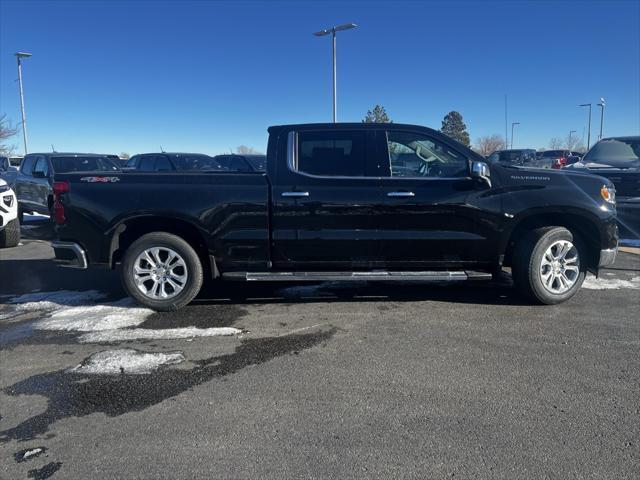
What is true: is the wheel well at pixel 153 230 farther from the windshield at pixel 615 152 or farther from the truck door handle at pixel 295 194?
the windshield at pixel 615 152

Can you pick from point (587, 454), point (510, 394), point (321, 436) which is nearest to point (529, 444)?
point (587, 454)

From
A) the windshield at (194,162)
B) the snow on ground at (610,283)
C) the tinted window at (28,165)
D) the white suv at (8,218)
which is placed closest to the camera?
the snow on ground at (610,283)

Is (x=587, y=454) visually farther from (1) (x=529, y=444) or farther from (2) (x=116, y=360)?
(2) (x=116, y=360)

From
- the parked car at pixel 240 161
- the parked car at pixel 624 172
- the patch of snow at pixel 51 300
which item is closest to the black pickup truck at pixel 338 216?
the patch of snow at pixel 51 300

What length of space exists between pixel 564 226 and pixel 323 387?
3.41 metres

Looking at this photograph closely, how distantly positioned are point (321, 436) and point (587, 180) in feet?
13.3

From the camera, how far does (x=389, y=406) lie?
3117mm

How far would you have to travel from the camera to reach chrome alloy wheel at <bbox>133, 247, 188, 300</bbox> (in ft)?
16.3

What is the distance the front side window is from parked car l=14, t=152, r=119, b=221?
25.6 ft

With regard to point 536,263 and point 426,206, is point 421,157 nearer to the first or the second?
point 426,206

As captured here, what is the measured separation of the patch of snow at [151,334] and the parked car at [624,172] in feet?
27.0

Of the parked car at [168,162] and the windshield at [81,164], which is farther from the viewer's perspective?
the parked car at [168,162]

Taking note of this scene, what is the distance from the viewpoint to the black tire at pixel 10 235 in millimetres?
8758

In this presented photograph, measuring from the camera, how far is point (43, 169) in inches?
432
